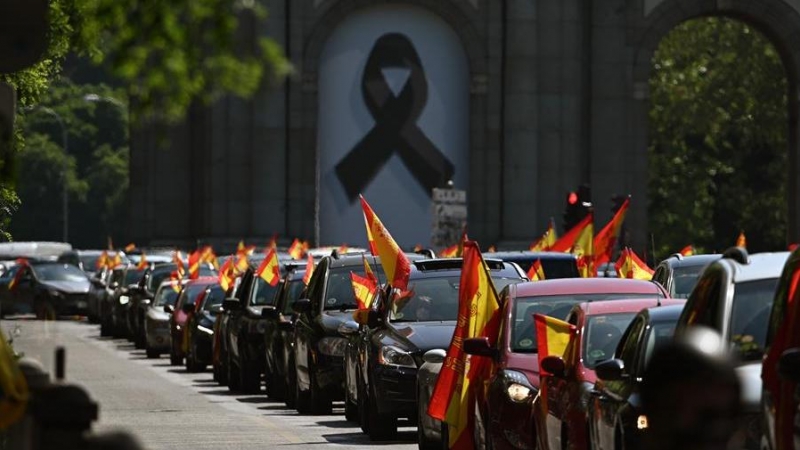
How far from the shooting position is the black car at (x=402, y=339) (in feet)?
70.4

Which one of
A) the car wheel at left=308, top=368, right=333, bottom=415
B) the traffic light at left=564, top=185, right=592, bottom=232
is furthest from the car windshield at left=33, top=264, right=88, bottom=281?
the car wheel at left=308, top=368, right=333, bottom=415

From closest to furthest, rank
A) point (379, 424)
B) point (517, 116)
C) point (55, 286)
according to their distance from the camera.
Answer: point (379, 424), point (517, 116), point (55, 286)

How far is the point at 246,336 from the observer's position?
102 feet

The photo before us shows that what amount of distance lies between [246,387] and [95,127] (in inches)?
4352

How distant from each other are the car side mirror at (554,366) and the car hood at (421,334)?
235 inches

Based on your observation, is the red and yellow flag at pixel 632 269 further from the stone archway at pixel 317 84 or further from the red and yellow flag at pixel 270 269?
the stone archway at pixel 317 84

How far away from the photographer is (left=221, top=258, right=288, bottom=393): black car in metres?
30.8

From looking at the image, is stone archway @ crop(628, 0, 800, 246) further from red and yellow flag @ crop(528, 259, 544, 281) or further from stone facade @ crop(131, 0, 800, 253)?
red and yellow flag @ crop(528, 259, 544, 281)

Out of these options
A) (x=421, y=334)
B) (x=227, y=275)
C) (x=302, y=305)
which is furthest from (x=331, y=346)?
(x=227, y=275)

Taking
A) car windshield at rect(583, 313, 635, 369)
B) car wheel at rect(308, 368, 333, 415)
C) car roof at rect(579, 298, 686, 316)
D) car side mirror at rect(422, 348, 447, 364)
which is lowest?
car wheel at rect(308, 368, 333, 415)

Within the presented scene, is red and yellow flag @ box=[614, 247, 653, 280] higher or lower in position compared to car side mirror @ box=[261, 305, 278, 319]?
higher

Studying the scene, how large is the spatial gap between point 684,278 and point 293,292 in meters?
7.17

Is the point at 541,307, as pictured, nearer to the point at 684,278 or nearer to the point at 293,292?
the point at 684,278

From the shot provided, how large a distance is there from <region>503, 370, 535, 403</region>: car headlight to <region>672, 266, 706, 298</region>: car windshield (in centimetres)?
716
